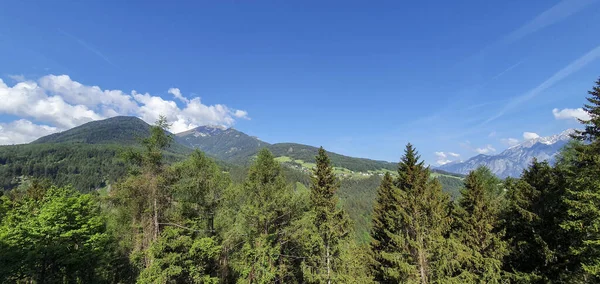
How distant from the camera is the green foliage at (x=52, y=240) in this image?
1952 cm

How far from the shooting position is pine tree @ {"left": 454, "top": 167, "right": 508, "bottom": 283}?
19422mm

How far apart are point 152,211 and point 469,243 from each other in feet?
83.3

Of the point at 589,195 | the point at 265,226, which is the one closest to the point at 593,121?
the point at 589,195

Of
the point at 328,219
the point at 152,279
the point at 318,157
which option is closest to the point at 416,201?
the point at 328,219

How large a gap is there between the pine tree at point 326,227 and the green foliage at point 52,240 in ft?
63.4

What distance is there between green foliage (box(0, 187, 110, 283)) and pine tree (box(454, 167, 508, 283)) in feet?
100

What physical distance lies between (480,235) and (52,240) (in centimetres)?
3410

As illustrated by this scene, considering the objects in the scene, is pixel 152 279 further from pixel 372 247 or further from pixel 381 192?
pixel 381 192

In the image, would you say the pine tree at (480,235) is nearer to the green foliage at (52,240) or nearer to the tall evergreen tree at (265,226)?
the tall evergreen tree at (265,226)

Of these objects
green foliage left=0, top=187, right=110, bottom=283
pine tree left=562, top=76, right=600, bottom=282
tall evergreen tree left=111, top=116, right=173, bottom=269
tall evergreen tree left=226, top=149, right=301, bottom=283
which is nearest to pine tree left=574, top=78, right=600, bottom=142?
pine tree left=562, top=76, right=600, bottom=282

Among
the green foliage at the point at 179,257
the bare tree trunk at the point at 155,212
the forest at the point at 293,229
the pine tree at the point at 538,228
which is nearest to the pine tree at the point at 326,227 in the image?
the forest at the point at 293,229

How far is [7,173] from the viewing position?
182 m

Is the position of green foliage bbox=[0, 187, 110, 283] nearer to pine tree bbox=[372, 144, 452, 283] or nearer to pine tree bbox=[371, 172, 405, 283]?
pine tree bbox=[371, 172, 405, 283]

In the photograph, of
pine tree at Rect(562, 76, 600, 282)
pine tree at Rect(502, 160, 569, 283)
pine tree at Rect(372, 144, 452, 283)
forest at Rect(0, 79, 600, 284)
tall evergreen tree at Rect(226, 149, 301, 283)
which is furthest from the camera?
tall evergreen tree at Rect(226, 149, 301, 283)
